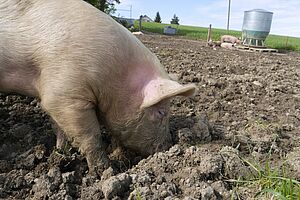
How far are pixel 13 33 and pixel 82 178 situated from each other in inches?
48.2

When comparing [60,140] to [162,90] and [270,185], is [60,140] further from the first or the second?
[270,185]

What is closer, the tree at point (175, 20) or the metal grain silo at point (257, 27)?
the metal grain silo at point (257, 27)

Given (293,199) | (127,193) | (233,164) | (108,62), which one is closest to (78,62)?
(108,62)

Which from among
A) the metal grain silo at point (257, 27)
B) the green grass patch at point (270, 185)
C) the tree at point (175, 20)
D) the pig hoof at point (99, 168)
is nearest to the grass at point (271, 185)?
the green grass patch at point (270, 185)

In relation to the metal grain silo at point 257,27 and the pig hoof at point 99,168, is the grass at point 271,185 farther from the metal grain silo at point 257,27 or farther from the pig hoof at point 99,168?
the metal grain silo at point 257,27

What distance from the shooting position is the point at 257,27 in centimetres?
2191

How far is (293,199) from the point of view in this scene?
2.27 m

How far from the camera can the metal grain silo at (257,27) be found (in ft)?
71.0

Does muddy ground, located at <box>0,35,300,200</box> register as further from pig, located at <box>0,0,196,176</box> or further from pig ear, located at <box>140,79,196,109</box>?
pig ear, located at <box>140,79,196,109</box>

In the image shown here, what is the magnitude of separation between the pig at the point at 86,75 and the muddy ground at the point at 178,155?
0.24 metres

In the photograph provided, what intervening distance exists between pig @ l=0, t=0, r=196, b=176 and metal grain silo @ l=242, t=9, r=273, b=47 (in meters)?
19.3

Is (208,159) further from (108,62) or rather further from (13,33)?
(13,33)

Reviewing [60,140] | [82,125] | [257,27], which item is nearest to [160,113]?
[82,125]

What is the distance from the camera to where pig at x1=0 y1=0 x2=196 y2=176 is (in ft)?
9.64
